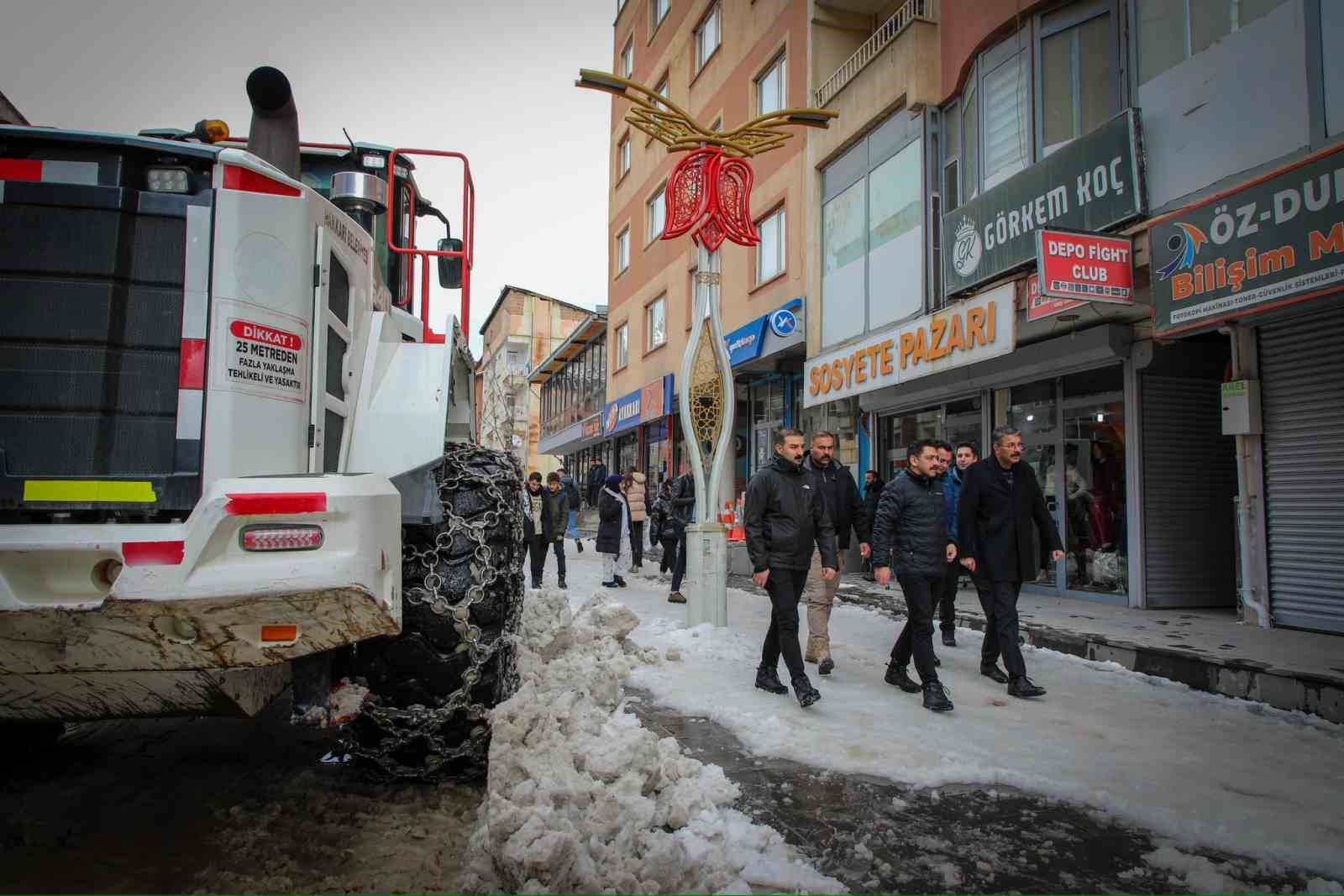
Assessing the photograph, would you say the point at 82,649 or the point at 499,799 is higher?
the point at 82,649

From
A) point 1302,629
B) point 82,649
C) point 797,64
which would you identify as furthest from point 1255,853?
point 797,64

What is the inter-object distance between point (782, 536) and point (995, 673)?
2.06 meters

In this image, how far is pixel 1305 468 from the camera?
24.0 feet

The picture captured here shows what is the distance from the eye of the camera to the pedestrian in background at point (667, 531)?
11.0m

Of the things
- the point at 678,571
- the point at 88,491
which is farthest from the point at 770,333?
the point at 88,491

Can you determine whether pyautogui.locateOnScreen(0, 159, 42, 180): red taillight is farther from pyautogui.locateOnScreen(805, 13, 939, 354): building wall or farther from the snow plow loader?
pyautogui.locateOnScreen(805, 13, 939, 354): building wall

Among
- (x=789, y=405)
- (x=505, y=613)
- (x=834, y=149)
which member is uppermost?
(x=834, y=149)

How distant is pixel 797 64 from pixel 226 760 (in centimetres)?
1480

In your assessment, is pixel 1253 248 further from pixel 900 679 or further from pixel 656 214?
pixel 656 214

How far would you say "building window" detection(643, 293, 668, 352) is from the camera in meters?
21.5

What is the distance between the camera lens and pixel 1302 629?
23.7 feet

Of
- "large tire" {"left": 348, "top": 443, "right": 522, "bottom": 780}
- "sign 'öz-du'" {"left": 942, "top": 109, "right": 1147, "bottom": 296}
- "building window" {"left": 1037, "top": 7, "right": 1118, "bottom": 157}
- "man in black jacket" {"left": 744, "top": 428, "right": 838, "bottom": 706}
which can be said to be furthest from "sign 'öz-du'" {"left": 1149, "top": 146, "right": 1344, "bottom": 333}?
"large tire" {"left": 348, "top": 443, "right": 522, "bottom": 780}

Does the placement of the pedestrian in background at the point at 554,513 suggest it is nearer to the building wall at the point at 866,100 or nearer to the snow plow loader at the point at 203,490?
the building wall at the point at 866,100

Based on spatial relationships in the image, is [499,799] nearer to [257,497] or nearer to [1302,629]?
[257,497]
